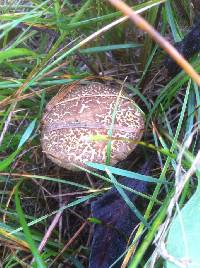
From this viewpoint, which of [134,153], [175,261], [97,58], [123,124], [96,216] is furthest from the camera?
[97,58]

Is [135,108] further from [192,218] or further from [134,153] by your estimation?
[192,218]

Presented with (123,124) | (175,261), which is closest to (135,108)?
(123,124)

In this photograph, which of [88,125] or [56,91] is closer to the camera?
[88,125]

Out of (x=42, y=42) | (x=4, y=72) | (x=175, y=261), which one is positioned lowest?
(x=175, y=261)
